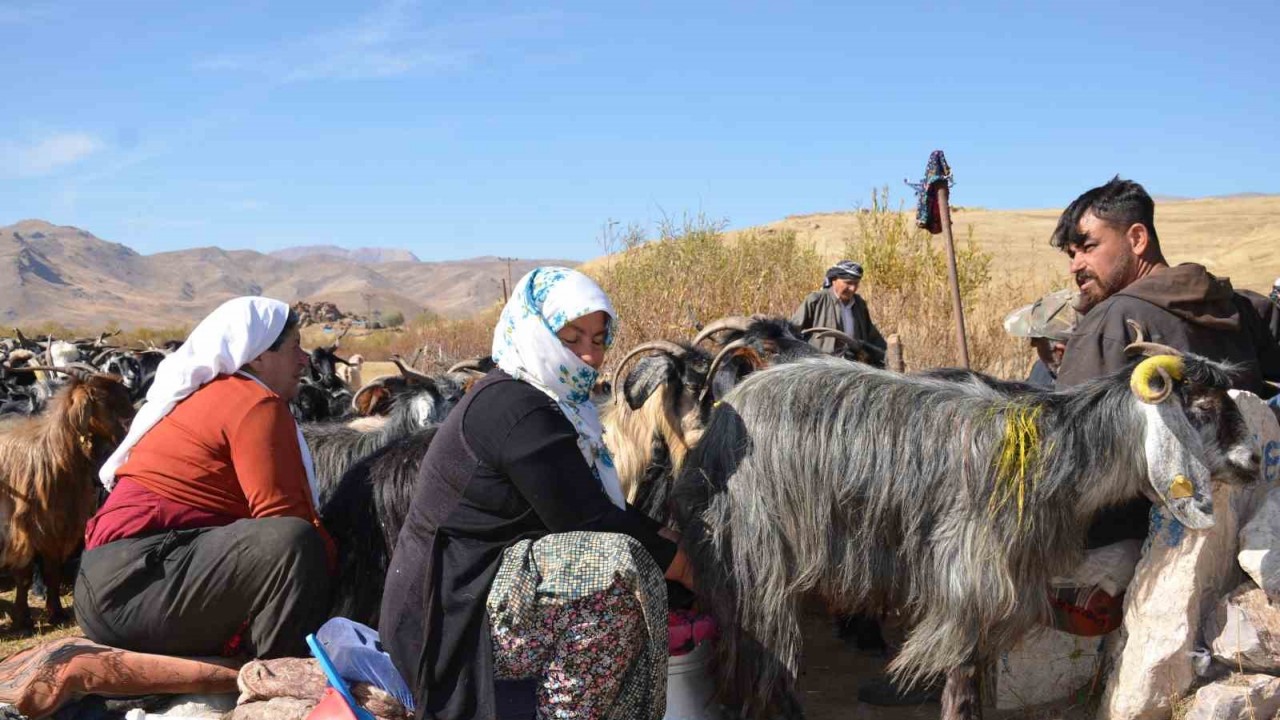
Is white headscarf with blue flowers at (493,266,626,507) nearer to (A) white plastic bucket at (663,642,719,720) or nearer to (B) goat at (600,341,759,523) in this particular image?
(A) white plastic bucket at (663,642,719,720)

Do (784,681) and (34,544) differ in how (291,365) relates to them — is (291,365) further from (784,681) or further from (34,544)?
(34,544)

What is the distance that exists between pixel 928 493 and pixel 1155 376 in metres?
0.87

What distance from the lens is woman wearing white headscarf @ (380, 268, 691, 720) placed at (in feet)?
10.4

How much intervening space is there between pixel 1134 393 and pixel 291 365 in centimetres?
325

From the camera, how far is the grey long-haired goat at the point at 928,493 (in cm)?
363

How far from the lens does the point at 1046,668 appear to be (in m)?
4.14

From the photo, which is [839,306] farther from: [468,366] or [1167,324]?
[1167,324]

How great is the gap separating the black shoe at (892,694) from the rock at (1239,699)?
108 centimetres

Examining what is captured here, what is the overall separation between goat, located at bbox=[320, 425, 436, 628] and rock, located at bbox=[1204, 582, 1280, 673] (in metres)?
3.26

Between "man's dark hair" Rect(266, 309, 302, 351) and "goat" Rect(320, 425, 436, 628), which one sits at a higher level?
"man's dark hair" Rect(266, 309, 302, 351)

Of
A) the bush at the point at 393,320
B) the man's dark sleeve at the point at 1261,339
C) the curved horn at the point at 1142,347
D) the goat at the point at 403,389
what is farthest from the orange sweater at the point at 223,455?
the bush at the point at 393,320

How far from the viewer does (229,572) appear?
374 centimetres

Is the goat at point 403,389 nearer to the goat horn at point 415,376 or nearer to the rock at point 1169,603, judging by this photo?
the goat horn at point 415,376

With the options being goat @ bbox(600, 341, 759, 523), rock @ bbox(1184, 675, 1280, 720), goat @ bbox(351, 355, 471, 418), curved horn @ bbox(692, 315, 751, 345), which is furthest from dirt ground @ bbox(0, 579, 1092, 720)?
goat @ bbox(351, 355, 471, 418)
